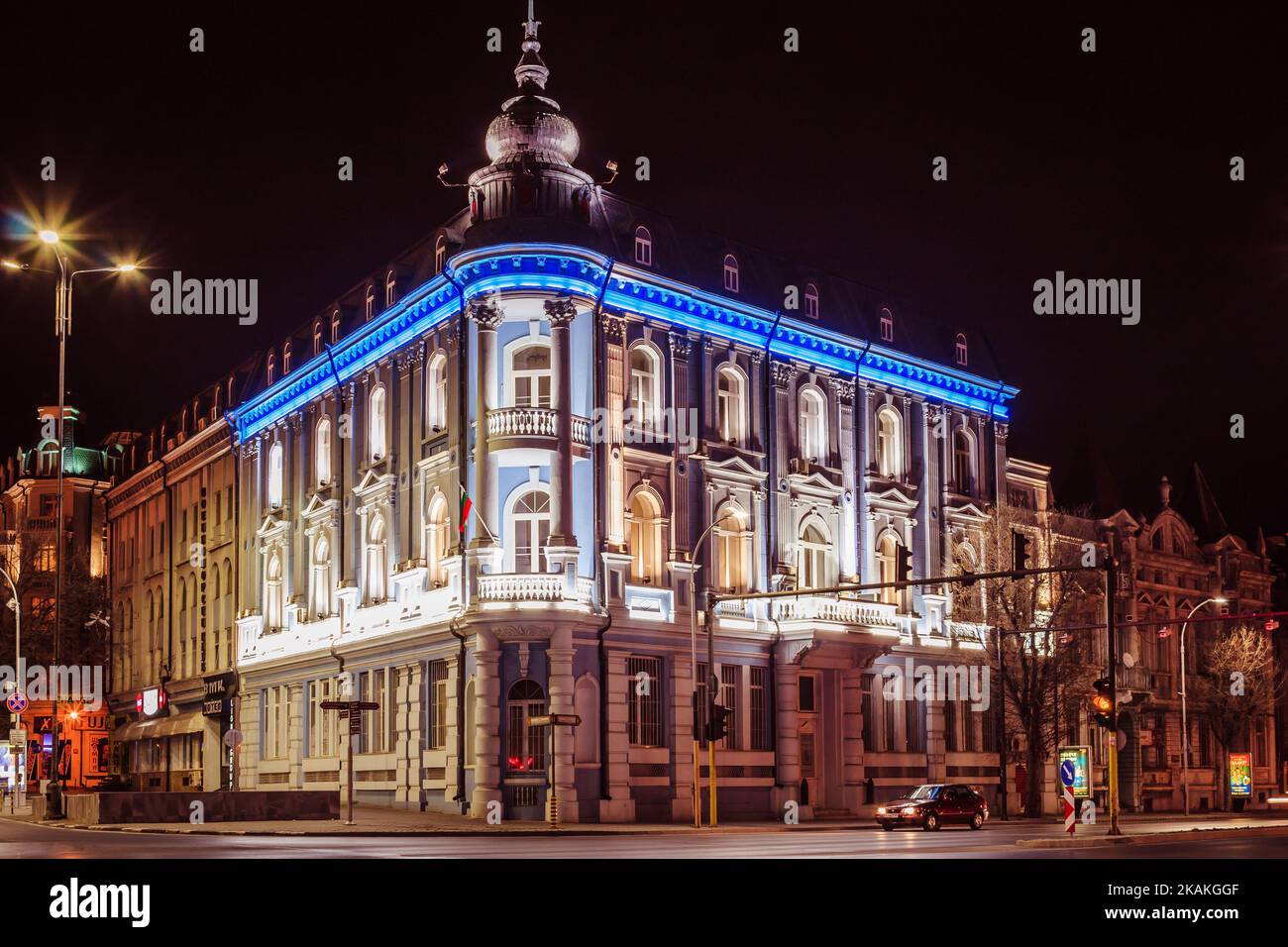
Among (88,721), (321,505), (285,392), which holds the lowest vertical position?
(88,721)

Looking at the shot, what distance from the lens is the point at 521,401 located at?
149ft

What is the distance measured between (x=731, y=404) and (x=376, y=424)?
11407 mm

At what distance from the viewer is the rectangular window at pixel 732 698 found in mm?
48344

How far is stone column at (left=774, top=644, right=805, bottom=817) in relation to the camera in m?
49.1

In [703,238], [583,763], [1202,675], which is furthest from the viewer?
[1202,675]

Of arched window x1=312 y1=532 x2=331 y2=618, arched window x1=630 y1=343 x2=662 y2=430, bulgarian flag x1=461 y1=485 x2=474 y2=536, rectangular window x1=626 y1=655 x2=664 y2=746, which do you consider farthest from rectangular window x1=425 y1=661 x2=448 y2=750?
arched window x1=630 y1=343 x2=662 y2=430

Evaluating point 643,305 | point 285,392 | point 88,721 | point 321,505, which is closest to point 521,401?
point 643,305

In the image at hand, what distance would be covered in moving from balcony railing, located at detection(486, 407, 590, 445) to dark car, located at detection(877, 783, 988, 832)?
13.3 metres

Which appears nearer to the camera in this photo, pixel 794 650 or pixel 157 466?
pixel 794 650

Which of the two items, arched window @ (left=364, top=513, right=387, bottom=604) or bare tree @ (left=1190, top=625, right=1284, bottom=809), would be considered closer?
arched window @ (left=364, top=513, right=387, bottom=604)

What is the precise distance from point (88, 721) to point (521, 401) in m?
52.8

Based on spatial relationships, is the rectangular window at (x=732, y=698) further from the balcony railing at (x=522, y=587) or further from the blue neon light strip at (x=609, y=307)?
the blue neon light strip at (x=609, y=307)

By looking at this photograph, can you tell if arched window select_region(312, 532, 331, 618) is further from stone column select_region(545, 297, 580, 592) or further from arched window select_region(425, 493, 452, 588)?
stone column select_region(545, 297, 580, 592)
